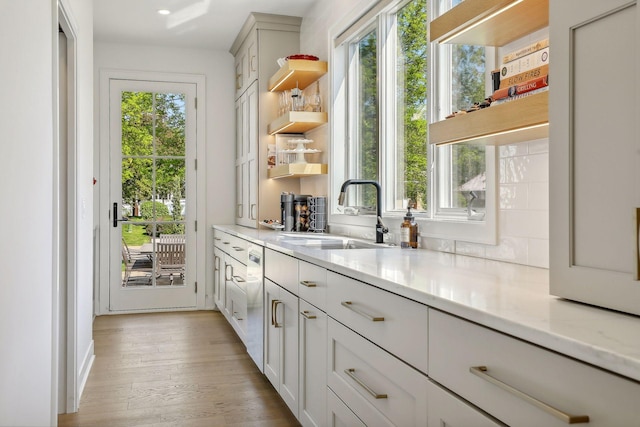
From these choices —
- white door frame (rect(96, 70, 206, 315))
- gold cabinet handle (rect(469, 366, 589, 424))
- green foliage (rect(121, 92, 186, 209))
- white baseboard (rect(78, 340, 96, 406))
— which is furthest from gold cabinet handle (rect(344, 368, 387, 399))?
green foliage (rect(121, 92, 186, 209))

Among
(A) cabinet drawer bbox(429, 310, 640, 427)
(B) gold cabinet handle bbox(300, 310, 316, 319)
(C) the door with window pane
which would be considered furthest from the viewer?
(C) the door with window pane

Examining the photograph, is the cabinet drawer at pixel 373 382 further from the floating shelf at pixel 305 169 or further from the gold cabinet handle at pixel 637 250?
the floating shelf at pixel 305 169

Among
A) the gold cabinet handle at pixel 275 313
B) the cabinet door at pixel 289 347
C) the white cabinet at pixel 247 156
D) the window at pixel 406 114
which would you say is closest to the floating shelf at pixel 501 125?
the window at pixel 406 114

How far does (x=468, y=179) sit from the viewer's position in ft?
8.15

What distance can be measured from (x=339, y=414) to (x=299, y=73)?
2723 mm

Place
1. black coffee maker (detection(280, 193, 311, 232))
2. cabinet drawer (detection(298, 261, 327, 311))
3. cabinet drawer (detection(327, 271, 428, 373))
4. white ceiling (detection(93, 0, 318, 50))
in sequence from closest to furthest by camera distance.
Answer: cabinet drawer (detection(327, 271, 428, 373)) → cabinet drawer (detection(298, 261, 327, 311)) → black coffee maker (detection(280, 193, 311, 232)) → white ceiling (detection(93, 0, 318, 50))

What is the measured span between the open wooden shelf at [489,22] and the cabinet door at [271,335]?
153cm

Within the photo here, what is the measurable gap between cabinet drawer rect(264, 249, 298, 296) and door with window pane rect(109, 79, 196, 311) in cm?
266

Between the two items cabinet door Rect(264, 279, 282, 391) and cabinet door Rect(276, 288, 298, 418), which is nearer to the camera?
cabinet door Rect(276, 288, 298, 418)

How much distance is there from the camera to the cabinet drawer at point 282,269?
2.65m

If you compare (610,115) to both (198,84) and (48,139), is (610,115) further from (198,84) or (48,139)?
(198,84)

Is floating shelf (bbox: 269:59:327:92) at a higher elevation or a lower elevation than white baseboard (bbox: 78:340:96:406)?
higher

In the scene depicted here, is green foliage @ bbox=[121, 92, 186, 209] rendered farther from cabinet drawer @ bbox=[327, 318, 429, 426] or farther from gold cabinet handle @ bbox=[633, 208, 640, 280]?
gold cabinet handle @ bbox=[633, 208, 640, 280]

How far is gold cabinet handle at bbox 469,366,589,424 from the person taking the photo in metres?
0.89
